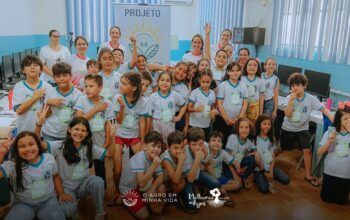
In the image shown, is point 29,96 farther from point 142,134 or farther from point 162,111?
point 162,111

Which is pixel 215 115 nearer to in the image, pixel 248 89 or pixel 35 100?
pixel 248 89

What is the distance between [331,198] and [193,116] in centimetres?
156

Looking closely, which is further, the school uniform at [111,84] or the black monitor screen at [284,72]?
the black monitor screen at [284,72]

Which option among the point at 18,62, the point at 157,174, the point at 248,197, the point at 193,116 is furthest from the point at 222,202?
the point at 18,62

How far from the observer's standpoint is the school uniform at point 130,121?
110 inches

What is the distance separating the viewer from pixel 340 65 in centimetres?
438

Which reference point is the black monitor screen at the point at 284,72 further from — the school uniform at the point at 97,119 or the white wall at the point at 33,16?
the white wall at the point at 33,16

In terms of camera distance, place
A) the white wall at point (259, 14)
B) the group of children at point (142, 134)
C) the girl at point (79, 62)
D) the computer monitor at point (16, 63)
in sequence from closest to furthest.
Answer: the group of children at point (142, 134) < the girl at point (79, 62) < the computer monitor at point (16, 63) < the white wall at point (259, 14)

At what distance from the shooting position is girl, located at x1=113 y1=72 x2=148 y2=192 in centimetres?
277

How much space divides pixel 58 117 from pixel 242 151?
1850 mm

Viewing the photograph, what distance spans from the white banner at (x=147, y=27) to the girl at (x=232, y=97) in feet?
5.84

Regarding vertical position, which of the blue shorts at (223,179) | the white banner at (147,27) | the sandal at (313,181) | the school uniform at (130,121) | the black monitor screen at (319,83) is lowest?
the sandal at (313,181)

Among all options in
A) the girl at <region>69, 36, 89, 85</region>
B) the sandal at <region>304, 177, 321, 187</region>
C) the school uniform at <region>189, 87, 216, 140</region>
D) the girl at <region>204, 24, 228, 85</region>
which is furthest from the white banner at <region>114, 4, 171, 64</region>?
the sandal at <region>304, 177, 321, 187</region>

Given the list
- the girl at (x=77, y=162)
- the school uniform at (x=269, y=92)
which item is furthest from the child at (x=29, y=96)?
the school uniform at (x=269, y=92)
